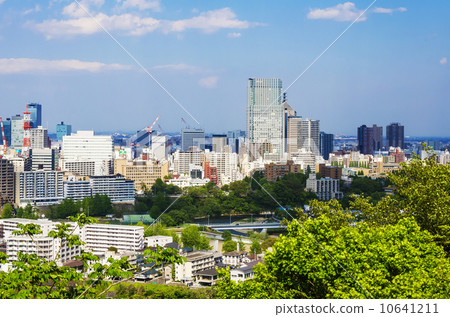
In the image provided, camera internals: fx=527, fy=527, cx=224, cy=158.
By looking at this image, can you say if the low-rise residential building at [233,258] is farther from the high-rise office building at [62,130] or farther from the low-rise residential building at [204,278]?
the high-rise office building at [62,130]

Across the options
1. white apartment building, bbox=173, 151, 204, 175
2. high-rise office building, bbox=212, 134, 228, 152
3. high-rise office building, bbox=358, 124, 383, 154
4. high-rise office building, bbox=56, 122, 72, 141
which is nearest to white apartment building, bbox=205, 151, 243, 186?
white apartment building, bbox=173, 151, 204, 175

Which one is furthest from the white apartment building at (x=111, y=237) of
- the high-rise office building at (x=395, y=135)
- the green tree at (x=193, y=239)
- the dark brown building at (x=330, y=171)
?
the dark brown building at (x=330, y=171)

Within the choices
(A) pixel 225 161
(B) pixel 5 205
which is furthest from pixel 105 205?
(A) pixel 225 161

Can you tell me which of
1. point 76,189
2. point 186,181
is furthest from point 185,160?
point 76,189

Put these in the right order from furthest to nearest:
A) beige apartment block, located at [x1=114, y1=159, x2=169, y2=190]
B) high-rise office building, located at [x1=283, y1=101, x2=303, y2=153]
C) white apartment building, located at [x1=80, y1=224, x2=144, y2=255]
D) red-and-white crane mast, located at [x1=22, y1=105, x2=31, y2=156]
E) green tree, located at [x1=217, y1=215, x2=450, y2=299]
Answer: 1. beige apartment block, located at [x1=114, y1=159, x2=169, y2=190]
2. red-and-white crane mast, located at [x1=22, y1=105, x2=31, y2=156]
3. high-rise office building, located at [x1=283, y1=101, x2=303, y2=153]
4. white apartment building, located at [x1=80, y1=224, x2=144, y2=255]
5. green tree, located at [x1=217, y1=215, x2=450, y2=299]

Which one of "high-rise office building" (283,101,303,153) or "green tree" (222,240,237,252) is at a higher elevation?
"high-rise office building" (283,101,303,153)

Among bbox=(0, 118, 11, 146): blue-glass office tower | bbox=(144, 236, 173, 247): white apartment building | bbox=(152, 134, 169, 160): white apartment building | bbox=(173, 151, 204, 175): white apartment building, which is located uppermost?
bbox=(0, 118, 11, 146): blue-glass office tower

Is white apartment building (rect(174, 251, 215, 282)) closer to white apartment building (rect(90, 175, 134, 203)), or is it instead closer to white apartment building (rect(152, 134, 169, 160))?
white apartment building (rect(152, 134, 169, 160))

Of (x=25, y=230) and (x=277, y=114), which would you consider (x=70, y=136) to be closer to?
(x=277, y=114)
